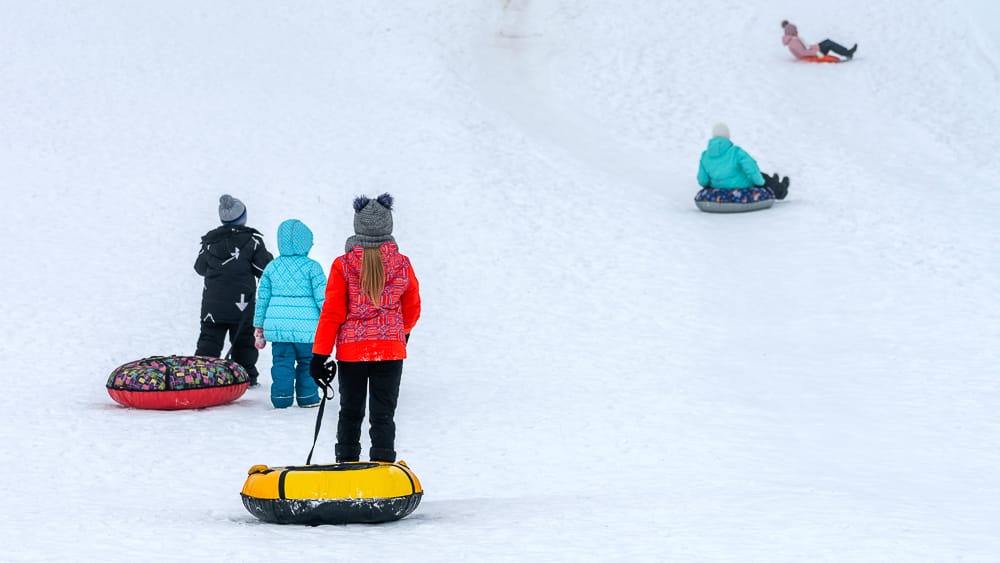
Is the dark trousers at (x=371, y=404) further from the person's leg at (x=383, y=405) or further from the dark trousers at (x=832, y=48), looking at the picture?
the dark trousers at (x=832, y=48)

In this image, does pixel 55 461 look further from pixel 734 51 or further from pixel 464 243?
pixel 734 51

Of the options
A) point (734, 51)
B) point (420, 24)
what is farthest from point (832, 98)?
point (420, 24)

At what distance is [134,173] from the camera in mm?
14414

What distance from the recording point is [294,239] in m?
8.65

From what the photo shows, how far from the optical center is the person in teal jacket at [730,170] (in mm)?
14875

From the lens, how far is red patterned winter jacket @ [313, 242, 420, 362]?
606 cm

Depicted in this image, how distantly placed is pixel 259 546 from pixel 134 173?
10.5m

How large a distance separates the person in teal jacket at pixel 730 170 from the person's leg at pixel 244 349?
7.44 metres

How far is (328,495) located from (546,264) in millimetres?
7469

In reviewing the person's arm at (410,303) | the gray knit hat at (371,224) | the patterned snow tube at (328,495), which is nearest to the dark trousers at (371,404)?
the person's arm at (410,303)

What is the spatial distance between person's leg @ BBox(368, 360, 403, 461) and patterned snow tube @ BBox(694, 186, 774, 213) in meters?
9.33

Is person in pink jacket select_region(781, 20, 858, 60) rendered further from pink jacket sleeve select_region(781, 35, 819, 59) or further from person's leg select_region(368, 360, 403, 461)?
person's leg select_region(368, 360, 403, 461)

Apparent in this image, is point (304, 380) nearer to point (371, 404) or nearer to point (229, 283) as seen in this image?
point (229, 283)

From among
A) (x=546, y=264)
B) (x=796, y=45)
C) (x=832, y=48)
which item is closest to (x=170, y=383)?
(x=546, y=264)
